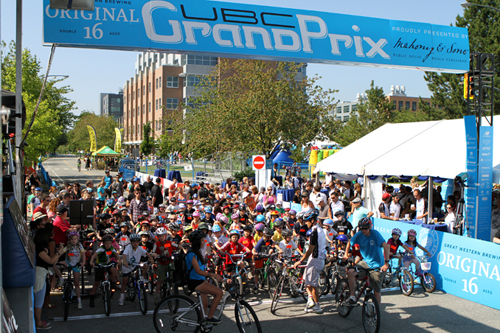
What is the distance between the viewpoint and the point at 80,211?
10547mm

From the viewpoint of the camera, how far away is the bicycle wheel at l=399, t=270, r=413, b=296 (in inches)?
369

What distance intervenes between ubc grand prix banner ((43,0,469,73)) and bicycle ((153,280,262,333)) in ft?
15.3

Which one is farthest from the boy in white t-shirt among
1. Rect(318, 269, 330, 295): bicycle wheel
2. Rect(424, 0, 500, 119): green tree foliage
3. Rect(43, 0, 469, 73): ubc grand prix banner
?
Rect(424, 0, 500, 119): green tree foliage

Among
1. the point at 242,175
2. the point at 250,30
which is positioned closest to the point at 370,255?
the point at 250,30

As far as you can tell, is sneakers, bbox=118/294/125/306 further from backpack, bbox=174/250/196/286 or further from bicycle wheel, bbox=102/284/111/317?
backpack, bbox=174/250/196/286

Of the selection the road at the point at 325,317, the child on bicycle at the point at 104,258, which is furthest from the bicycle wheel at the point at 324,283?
the child on bicycle at the point at 104,258

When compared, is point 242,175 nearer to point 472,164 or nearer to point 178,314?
point 472,164

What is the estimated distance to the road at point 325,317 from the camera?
745 cm

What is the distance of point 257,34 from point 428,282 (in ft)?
21.6

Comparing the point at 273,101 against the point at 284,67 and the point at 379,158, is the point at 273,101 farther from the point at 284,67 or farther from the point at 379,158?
the point at 379,158

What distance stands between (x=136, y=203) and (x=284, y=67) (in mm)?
19421

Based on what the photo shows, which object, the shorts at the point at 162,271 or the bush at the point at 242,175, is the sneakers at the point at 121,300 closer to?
the shorts at the point at 162,271

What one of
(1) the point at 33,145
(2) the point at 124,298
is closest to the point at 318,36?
(2) the point at 124,298

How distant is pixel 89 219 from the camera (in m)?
10.6
